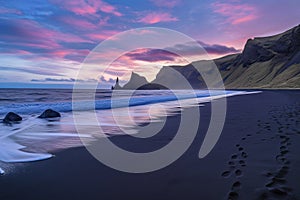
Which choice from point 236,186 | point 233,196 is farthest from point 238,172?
point 233,196

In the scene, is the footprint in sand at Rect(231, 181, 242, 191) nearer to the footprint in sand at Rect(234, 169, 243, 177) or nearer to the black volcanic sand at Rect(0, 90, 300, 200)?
the black volcanic sand at Rect(0, 90, 300, 200)

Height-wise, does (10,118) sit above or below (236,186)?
above

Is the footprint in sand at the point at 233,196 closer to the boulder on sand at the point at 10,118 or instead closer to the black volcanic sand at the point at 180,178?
the black volcanic sand at the point at 180,178

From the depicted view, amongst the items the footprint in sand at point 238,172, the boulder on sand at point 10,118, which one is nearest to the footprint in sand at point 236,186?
the footprint in sand at point 238,172

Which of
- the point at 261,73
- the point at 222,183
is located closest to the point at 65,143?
the point at 222,183

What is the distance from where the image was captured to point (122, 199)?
3.67 meters

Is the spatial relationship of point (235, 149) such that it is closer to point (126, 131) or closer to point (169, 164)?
point (169, 164)

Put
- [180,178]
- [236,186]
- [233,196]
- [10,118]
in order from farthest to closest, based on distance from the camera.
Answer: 1. [10,118]
2. [180,178]
3. [236,186]
4. [233,196]

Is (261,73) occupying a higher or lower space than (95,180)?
higher

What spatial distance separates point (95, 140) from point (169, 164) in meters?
3.74

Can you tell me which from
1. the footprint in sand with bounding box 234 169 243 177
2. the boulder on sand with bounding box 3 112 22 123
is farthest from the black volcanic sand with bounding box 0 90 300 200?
the boulder on sand with bounding box 3 112 22 123

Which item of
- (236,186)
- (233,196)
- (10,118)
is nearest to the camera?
(233,196)

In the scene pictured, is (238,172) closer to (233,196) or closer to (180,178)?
(233,196)

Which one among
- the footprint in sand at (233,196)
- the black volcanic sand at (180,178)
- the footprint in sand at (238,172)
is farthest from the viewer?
the footprint in sand at (238,172)
